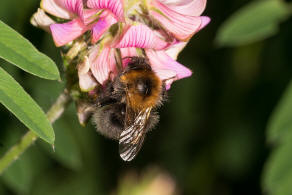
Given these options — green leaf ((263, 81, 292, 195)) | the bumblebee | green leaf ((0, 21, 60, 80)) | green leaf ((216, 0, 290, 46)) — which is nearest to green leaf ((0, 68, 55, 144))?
green leaf ((0, 21, 60, 80))

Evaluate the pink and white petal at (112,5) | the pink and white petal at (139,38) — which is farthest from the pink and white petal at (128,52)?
the pink and white petal at (112,5)

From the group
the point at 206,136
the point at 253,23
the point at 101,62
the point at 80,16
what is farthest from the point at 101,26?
the point at 206,136

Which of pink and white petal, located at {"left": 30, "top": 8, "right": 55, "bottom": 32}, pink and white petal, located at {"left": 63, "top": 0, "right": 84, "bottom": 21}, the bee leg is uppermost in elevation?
pink and white petal, located at {"left": 63, "top": 0, "right": 84, "bottom": 21}

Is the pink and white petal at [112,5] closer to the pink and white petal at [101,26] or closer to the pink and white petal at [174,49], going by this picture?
the pink and white petal at [101,26]

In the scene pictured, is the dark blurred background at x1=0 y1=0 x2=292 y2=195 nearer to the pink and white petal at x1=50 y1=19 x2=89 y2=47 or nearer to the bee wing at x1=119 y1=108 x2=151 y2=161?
the bee wing at x1=119 y1=108 x2=151 y2=161

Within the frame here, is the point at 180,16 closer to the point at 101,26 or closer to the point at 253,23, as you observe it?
the point at 101,26

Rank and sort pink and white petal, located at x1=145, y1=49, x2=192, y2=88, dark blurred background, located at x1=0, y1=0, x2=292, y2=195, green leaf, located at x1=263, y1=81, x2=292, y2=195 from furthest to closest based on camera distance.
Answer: dark blurred background, located at x1=0, y1=0, x2=292, y2=195
green leaf, located at x1=263, y1=81, x2=292, y2=195
pink and white petal, located at x1=145, y1=49, x2=192, y2=88
